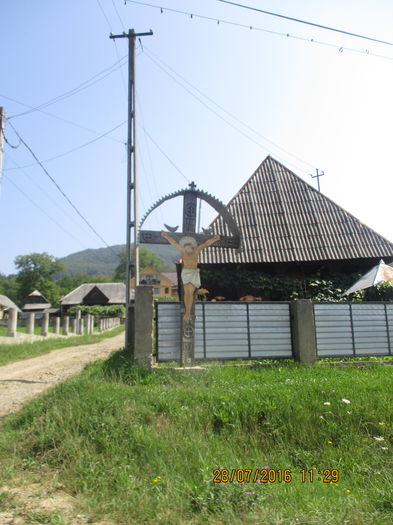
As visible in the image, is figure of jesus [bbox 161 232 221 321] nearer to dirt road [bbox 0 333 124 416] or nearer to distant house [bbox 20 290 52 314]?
dirt road [bbox 0 333 124 416]

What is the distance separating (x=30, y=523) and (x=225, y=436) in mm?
2300

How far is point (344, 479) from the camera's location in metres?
3.93

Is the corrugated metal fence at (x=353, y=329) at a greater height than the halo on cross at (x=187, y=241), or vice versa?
the halo on cross at (x=187, y=241)

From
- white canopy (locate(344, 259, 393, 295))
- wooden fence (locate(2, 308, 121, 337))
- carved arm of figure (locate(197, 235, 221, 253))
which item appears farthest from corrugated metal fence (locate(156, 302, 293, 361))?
wooden fence (locate(2, 308, 121, 337))

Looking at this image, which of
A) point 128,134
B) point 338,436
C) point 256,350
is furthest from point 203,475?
point 128,134

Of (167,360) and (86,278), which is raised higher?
(86,278)

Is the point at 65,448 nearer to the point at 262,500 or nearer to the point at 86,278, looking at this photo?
the point at 262,500

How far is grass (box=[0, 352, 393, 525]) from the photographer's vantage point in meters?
3.19

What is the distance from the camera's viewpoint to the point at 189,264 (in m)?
7.63

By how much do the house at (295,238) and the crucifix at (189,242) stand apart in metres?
5.38

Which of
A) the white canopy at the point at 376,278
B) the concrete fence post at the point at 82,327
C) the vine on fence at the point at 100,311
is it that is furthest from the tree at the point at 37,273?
the white canopy at the point at 376,278

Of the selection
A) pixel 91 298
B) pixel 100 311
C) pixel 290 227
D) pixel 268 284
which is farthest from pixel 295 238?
pixel 91 298
